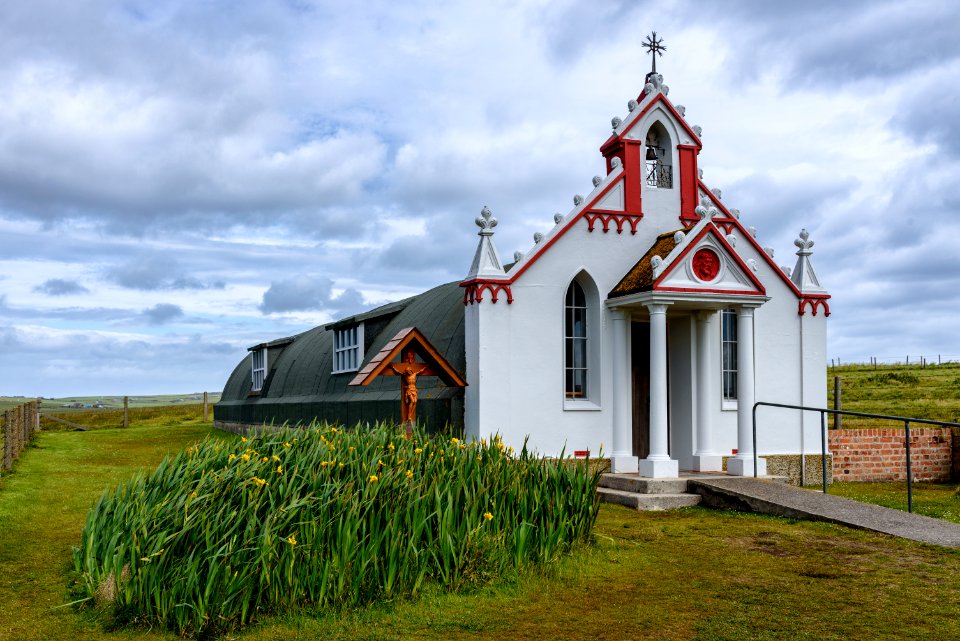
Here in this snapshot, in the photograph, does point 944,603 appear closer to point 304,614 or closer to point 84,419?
point 304,614

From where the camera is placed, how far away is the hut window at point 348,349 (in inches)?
886

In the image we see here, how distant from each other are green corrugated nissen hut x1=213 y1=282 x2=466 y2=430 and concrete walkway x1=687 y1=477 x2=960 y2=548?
481 centimetres

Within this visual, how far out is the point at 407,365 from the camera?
14445 millimetres

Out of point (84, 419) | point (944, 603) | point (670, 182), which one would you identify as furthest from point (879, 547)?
point (84, 419)

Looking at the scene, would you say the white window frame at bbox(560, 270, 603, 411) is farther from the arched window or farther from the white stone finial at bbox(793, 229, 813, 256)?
the white stone finial at bbox(793, 229, 813, 256)

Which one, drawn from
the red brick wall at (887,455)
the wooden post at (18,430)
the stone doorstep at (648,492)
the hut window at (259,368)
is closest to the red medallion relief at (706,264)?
the stone doorstep at (648,492)

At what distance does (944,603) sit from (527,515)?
13.6ft

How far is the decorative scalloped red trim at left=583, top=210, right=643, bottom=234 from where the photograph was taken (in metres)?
17.1

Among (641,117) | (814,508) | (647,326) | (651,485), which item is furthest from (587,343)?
(814,508)

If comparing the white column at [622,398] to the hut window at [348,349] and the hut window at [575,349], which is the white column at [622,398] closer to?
the hut window at [575,349]

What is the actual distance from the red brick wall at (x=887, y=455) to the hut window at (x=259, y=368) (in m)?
18.5

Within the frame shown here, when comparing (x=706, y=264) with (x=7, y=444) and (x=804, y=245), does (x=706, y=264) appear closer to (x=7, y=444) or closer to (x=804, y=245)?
(x=804, y=245)

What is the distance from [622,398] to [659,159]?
4.94 m

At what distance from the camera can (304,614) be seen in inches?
320
